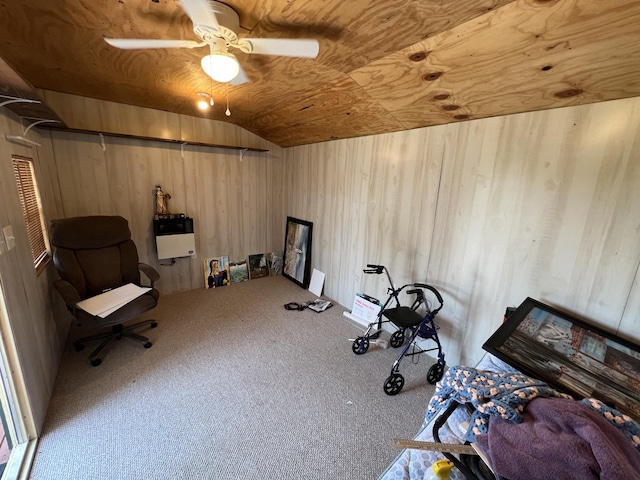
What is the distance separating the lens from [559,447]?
29.3 inches

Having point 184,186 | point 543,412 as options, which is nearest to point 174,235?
point 184,186

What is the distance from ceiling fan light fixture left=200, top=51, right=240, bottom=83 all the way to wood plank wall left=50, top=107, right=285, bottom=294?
2.35 meters

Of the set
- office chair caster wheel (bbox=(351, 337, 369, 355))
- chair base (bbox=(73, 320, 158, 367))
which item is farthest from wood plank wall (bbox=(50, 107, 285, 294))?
office chair caster wheel (bbox=(351, 337, 369, 355))

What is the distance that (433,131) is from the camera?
7.34ft

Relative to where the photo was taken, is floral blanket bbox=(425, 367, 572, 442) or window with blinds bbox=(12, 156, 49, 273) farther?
window with blinds bbox=(12, 156, 49, 273)

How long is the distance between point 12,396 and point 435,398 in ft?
7.25

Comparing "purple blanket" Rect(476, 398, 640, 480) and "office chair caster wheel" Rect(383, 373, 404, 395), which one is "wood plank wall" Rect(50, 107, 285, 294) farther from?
"purple blanket" Rect(476, 398, 640, 480)

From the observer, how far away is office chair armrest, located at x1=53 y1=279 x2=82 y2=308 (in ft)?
6.56

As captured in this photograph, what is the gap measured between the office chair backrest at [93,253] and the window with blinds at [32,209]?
0.13 m

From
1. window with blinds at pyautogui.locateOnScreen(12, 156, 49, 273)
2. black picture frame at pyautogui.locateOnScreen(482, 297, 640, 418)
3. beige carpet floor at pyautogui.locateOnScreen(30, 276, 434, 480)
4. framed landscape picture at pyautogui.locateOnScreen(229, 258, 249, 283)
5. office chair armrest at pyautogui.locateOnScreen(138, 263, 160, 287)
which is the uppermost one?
window with blinds at pyautogui.locateOnScreen(12, 156, 49, 273)

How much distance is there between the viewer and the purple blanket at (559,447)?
2.27 ft

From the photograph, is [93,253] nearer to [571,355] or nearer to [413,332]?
[413,332]

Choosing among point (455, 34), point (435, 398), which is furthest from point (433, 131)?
point (435, 398)

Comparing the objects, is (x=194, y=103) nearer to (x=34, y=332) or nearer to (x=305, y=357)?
(x=34, y=332)
